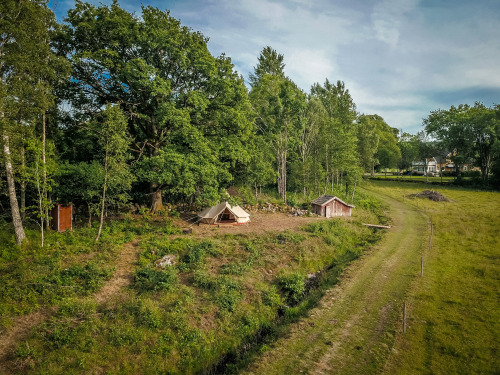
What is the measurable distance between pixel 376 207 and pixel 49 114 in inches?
1654

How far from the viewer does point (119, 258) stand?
1625cm

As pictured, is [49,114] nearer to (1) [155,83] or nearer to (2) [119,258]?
(1) [155,83]

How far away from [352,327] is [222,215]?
16948mm

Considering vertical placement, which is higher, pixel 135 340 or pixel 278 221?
pixel 278 221

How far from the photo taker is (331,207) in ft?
107

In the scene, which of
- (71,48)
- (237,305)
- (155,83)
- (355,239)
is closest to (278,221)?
(355,239)

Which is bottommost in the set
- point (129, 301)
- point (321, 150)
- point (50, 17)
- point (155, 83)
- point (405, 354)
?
point (405, 354)

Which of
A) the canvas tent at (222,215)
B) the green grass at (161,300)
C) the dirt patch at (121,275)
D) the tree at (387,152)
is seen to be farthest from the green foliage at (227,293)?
the tree at (387,152)

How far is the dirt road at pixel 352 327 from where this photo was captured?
Result: 9.85 metres

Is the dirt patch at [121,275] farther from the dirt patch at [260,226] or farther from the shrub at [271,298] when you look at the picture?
the shrub at [271,298]

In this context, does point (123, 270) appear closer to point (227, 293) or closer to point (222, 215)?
point (227, 293)

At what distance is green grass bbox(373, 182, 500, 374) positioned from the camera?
9.91 meters

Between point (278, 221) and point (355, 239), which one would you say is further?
point (278, 221)

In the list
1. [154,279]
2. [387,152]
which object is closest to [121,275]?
[154,279]
